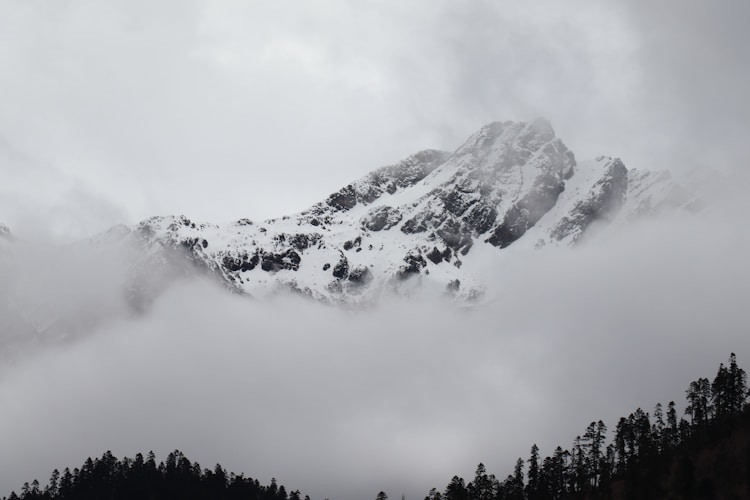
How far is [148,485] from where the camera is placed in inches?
6969

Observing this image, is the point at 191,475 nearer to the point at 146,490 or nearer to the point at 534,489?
the point at 146,490

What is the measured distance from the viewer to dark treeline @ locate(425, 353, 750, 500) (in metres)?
114

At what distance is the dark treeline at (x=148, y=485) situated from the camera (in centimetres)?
17588

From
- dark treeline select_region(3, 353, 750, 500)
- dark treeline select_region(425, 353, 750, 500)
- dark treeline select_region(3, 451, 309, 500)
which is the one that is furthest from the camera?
dark treeline select_region(3, 451, 309, 500)

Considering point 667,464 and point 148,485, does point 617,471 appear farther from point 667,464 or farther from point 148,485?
point 148,485

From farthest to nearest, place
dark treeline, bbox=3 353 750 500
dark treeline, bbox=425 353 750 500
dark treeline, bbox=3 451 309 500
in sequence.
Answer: dark treeline, bbox=3 451 309 500 → dark treeline, bbox=3 353 750 500 → dark treeline, bbox=425 353 750 500

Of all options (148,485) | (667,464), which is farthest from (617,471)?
(148,485)

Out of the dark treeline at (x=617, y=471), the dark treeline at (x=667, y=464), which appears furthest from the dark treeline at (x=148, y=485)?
the dark treeline at (x=667, y=464)

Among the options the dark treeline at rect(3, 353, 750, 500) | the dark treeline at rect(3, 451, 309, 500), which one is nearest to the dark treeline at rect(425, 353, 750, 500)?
the dark treeline at rect(3, 353, 750, 500)

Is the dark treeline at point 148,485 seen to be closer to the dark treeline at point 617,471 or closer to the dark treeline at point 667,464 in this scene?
the dark treeline at point 617,471

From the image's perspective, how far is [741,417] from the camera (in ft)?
418

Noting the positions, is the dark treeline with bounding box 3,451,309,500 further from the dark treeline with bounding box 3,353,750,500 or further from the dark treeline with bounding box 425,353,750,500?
the dark treeline with bounding box 425,353,750,500

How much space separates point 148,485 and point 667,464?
326 feet

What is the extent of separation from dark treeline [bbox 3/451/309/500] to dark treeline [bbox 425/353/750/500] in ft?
166
